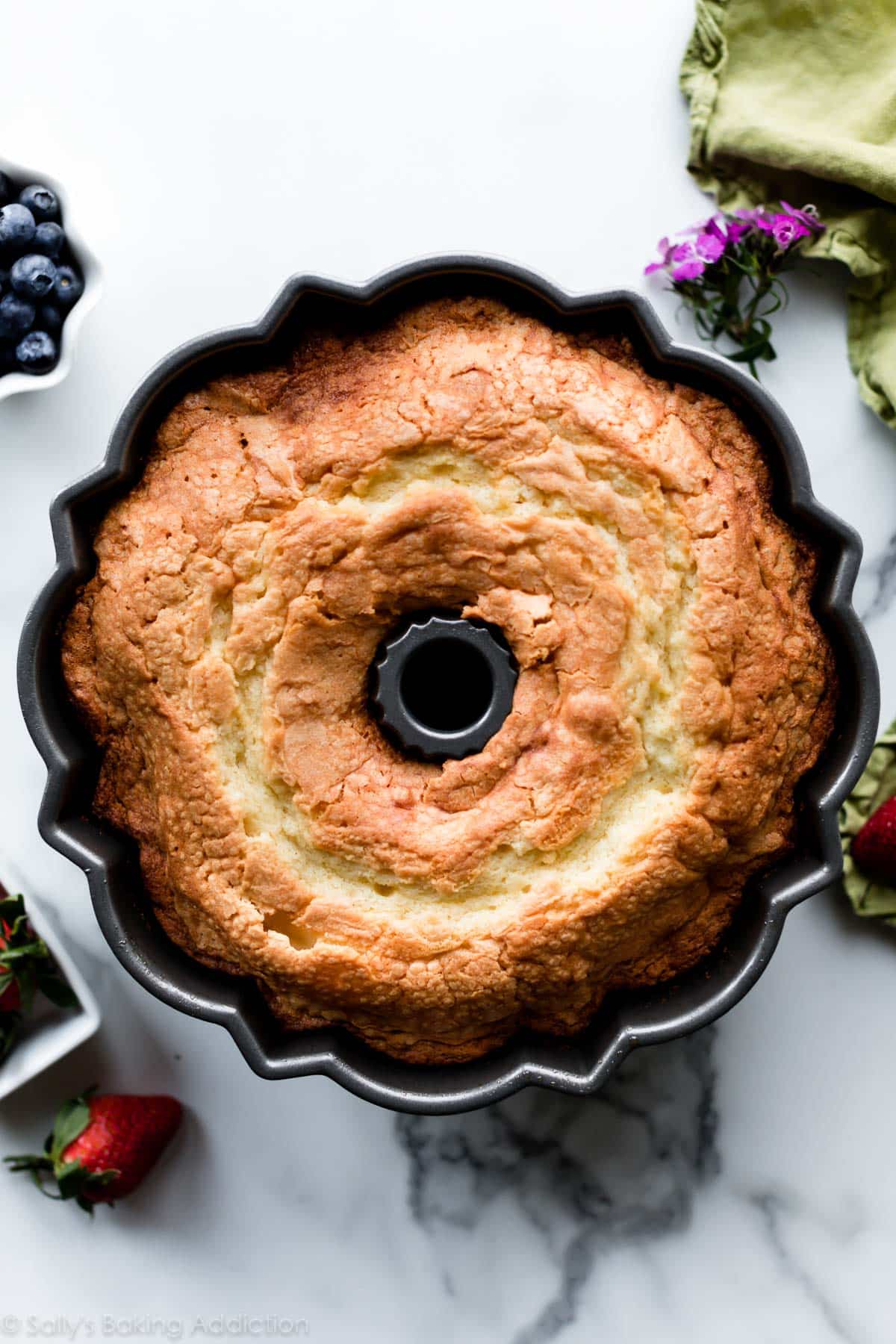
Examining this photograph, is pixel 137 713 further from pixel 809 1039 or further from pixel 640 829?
pixel 809 1039

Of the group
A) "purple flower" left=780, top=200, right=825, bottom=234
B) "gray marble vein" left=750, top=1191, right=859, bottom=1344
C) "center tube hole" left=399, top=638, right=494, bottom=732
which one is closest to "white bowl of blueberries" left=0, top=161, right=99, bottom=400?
"center tube hole" left=399, top=638, right=494, bottom=732

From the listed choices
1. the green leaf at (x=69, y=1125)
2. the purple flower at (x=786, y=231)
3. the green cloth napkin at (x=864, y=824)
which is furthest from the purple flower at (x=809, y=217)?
the green leaf at (x=69, y=1125)

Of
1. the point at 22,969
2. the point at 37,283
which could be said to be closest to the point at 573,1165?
the point at 22,969

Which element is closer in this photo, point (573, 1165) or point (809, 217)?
point (809, 217)

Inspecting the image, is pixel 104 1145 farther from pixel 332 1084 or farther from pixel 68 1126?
pixel 332 1084

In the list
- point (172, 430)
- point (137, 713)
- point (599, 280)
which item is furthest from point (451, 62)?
point (137, 713)

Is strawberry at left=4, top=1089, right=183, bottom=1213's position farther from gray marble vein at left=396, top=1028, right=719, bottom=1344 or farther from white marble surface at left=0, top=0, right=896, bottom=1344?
gray marble vein at left=396, top=1028, right=719, bottom=1344
